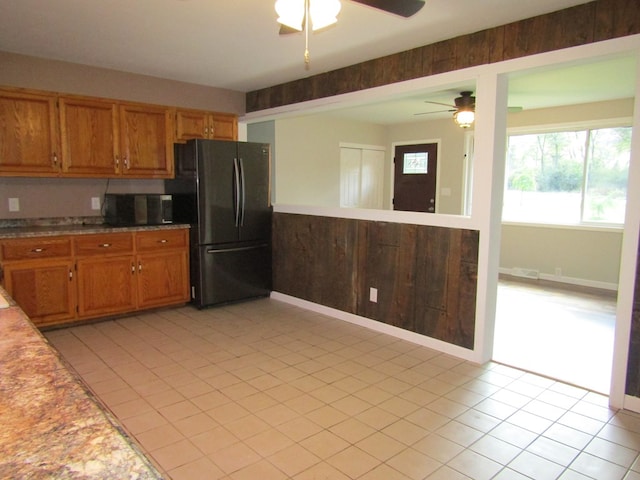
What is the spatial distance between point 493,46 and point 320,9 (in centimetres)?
162

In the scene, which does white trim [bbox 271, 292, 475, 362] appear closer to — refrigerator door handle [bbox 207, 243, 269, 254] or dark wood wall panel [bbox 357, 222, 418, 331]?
dark wood wall panel [bbox 357, 222, 418, 331]

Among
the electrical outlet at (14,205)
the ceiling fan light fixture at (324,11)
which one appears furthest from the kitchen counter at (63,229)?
the ceiling fan light fixture at (324,11)

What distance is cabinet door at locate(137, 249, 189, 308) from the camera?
4238 millimetres

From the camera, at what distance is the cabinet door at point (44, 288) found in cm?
353

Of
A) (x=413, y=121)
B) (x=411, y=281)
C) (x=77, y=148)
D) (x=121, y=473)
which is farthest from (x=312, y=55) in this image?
(x=413, y=121)

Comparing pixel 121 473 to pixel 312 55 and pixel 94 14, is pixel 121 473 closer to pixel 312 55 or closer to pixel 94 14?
pixel 94 14

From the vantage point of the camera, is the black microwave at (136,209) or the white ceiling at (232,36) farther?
the black microwave at (136,209)

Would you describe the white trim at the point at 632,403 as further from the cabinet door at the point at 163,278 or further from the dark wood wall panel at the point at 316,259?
the cabinet door at the point at 163,278

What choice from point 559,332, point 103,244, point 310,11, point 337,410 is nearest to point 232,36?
point 310,11

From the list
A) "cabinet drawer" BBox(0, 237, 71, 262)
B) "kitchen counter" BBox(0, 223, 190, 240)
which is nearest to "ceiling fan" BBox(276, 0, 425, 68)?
"kitchen counter" BBox(0, 223, 190, 240)

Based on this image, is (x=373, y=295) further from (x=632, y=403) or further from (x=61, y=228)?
(x=61, y=228)

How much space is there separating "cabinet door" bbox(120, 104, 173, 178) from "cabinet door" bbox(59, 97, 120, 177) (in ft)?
0.33

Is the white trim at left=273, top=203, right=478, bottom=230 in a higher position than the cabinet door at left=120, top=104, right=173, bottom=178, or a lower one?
lower

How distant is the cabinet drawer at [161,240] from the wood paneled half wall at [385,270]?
104 centimetres
